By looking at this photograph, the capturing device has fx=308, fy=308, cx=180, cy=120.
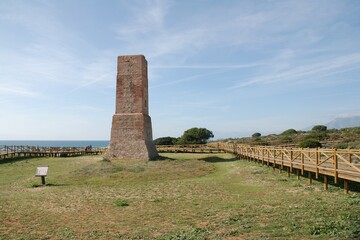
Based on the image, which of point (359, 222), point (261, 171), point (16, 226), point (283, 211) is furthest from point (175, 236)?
point (261, 171)

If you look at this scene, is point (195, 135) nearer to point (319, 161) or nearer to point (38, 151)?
point (38, 151)

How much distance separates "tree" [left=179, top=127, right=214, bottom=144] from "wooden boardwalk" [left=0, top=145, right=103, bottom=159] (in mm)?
23788

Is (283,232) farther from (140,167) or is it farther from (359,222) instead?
(140,167)

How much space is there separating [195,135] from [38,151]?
33948 millimetres

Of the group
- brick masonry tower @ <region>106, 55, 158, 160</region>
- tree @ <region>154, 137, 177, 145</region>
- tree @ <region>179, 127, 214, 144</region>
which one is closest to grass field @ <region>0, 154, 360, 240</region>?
brick masonry tower @ <region>106, 55, 158, 160</region>

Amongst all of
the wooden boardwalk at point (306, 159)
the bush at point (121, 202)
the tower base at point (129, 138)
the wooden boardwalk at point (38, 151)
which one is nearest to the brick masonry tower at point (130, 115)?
the tower base at point (129, 138)

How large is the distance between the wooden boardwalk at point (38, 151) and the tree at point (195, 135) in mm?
23788

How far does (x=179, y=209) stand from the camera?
437 inches

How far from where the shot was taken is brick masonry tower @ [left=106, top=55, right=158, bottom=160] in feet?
96.6

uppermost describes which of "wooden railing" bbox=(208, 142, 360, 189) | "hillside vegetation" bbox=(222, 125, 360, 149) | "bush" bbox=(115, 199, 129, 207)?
"hillside vegetation" bbox=(222, 125, 360, 149)

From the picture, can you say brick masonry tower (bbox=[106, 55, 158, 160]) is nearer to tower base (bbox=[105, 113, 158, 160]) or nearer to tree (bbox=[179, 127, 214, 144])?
tower base (bbox=[105, 113, 158, 160])

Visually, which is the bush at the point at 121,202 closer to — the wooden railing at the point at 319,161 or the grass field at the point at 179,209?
the grass field at the point at 179,209

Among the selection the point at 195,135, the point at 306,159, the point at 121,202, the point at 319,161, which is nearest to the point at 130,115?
the point at 306,159

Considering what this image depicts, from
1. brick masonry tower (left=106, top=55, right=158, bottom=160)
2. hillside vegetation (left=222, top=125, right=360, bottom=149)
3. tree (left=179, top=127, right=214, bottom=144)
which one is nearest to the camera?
brick masonry tower (left=106, top=55, right=158, bottom=160)
